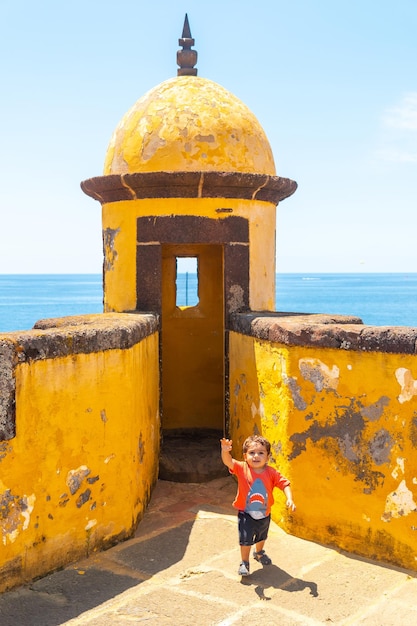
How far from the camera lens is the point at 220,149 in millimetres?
7082

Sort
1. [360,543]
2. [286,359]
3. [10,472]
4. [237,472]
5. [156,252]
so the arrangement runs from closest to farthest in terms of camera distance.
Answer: [10,472], [237,472], [360,543], [286,359], [156,252]

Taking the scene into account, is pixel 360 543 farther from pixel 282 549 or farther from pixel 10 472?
pixel 10 472

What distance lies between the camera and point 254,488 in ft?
15.3

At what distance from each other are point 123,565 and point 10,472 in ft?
3.66

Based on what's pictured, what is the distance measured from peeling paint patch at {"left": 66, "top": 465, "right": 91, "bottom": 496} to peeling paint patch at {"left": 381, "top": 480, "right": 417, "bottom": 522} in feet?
6.85

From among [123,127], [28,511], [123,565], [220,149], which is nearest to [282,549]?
[123,565]

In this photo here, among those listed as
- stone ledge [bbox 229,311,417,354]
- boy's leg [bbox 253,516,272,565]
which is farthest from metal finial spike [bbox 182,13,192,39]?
boy's leg [bbox 253,516,272,565]

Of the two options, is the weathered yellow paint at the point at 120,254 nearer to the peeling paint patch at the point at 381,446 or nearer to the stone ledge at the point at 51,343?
the stone ledge at the point at 51,343

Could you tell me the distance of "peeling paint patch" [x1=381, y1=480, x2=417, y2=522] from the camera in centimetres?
475

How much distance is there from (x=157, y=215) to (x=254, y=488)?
10.7 feet

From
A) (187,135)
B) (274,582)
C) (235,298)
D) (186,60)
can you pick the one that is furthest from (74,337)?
(186,60)

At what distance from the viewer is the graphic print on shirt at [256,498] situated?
467 centimetres

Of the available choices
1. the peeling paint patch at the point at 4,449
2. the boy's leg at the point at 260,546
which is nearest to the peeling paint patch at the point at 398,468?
the boy's leg at the point at 260,546

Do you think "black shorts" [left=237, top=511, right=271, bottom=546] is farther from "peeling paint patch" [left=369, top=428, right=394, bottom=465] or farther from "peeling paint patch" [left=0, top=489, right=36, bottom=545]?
"peeling paint patch" [left=0, top=489, right=36, bottom=545]
